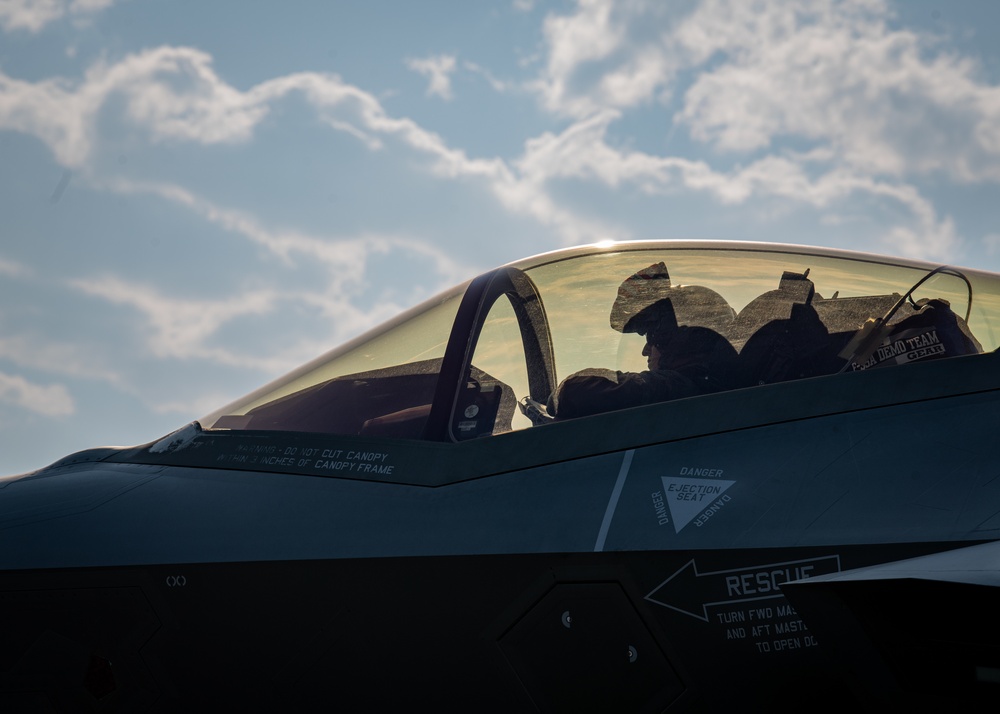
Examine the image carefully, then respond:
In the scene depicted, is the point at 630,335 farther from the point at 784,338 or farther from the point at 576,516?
the point at 576,516

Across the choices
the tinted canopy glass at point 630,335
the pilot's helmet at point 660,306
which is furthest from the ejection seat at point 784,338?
the pilot's helmet at point 660,306

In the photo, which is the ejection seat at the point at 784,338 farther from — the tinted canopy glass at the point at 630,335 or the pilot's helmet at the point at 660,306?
the pilot's helmet at the point at 660,306

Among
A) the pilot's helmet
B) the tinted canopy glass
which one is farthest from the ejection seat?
the pilot's helmet

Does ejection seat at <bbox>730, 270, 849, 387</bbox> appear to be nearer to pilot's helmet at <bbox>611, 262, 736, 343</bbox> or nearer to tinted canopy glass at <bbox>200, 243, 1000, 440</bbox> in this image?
tinted canopy glass at <bbox>200, 243, 1000, 440</bbox>

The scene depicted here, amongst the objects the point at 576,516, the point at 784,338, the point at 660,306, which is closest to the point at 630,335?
the point at 660,306

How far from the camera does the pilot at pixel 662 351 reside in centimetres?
372

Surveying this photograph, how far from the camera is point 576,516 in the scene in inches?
129

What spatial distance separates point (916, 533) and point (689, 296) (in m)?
1.50

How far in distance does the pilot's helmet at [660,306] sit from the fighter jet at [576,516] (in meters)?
0.02

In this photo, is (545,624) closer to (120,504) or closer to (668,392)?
(668,392)

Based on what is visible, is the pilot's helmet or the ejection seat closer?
the ejection seat

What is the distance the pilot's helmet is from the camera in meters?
3.97

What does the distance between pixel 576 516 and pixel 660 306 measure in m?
1.22

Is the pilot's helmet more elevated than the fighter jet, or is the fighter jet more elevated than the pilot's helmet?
the pilot's helmet
